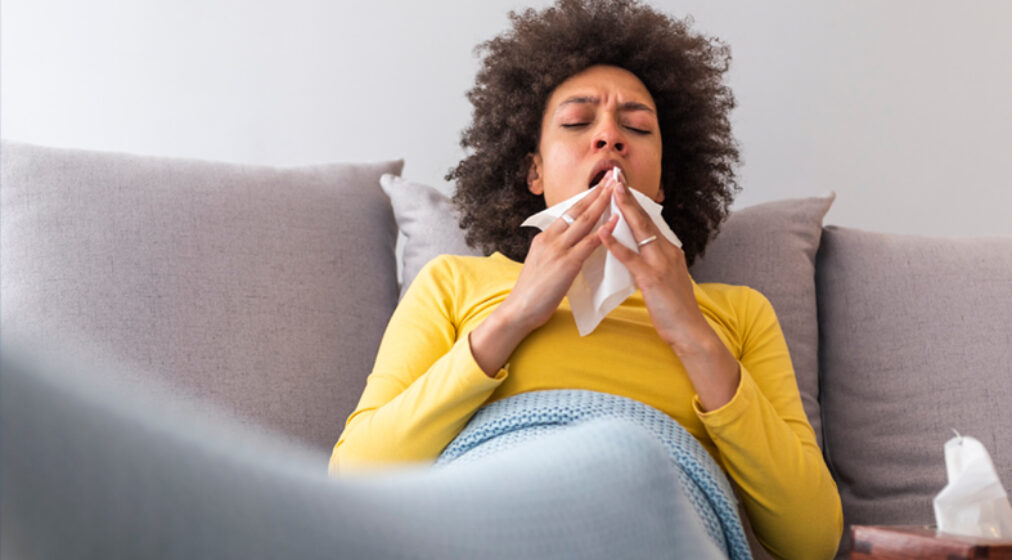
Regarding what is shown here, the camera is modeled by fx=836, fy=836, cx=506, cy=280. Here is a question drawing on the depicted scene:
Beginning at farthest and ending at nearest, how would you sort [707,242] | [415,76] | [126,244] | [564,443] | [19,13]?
1. [415,76]
2. [19,13]
3. [707,242]
4. [126,244]
5. [564,443]

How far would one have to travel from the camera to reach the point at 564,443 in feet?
1.87

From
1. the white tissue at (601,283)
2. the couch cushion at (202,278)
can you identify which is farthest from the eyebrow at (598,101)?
the couch cushion at (202,278)

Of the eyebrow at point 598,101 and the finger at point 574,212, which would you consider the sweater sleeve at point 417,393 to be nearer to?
the finger at point 574,212

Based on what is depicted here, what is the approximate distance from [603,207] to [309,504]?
0.74m

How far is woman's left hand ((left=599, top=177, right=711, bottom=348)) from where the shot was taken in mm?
1072

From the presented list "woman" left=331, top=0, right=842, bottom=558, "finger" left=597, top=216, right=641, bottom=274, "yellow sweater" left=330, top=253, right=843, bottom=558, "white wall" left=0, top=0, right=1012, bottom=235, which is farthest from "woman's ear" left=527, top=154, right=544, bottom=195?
"white wall" left=0, top=0, right=1012, bottom=235

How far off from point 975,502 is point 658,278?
0.46 m

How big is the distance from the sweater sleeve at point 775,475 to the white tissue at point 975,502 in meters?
0.30

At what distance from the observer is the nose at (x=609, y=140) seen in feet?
4.07

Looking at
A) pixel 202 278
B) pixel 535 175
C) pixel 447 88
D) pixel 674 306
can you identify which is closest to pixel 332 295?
pixel 202 278

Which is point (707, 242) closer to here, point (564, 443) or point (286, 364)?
point (286, 364)

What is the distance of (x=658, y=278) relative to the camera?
1085 millimetres

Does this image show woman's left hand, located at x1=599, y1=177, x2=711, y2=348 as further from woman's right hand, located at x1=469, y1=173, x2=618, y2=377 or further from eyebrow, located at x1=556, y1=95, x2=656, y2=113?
eyebrow, located at x1=556, y1=95, x2=656, y2=113

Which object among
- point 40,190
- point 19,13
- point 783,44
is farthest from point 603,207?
point 19,13
